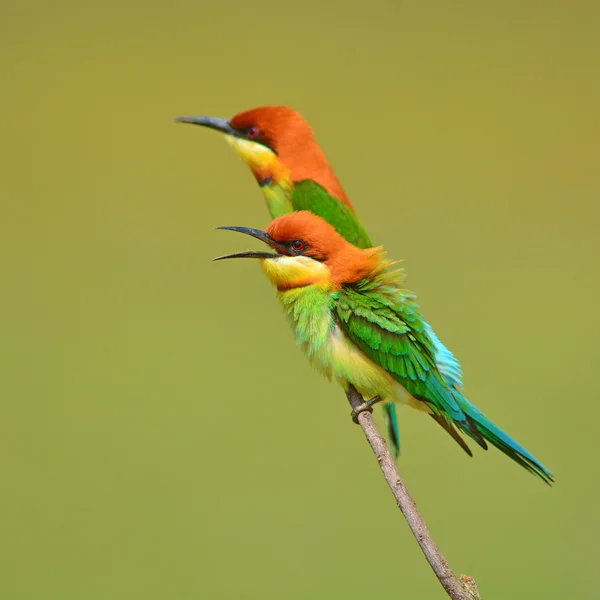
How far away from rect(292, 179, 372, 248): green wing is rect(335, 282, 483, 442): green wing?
417mm

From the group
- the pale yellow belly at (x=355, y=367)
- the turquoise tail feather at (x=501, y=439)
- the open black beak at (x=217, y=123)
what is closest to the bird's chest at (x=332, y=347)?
the pale yellow belly at (x=355, y=367)

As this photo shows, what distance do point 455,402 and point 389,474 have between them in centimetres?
29

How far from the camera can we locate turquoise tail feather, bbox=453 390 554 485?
1.19 metres

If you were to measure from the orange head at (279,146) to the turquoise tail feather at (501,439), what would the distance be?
663mm

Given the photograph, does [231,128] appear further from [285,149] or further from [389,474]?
[389,474]

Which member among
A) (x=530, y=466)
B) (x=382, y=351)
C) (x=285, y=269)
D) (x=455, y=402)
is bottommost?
(x=530, y=466)

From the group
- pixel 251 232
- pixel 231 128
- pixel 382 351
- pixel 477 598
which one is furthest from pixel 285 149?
pixel 477 598

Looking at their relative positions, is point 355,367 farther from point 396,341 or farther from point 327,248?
point 327,248

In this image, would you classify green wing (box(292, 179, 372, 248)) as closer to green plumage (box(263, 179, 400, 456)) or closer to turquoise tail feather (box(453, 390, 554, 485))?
green plumage (box(263, 179, 400, 456))

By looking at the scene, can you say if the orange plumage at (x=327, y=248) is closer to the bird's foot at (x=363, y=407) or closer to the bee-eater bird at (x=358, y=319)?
the bee-eater bird at (x=358, y=319)

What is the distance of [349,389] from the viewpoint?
1372 mm

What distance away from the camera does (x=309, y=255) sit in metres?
1.31

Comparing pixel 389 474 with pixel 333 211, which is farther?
pixel 333 211

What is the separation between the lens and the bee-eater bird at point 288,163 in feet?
5.74
